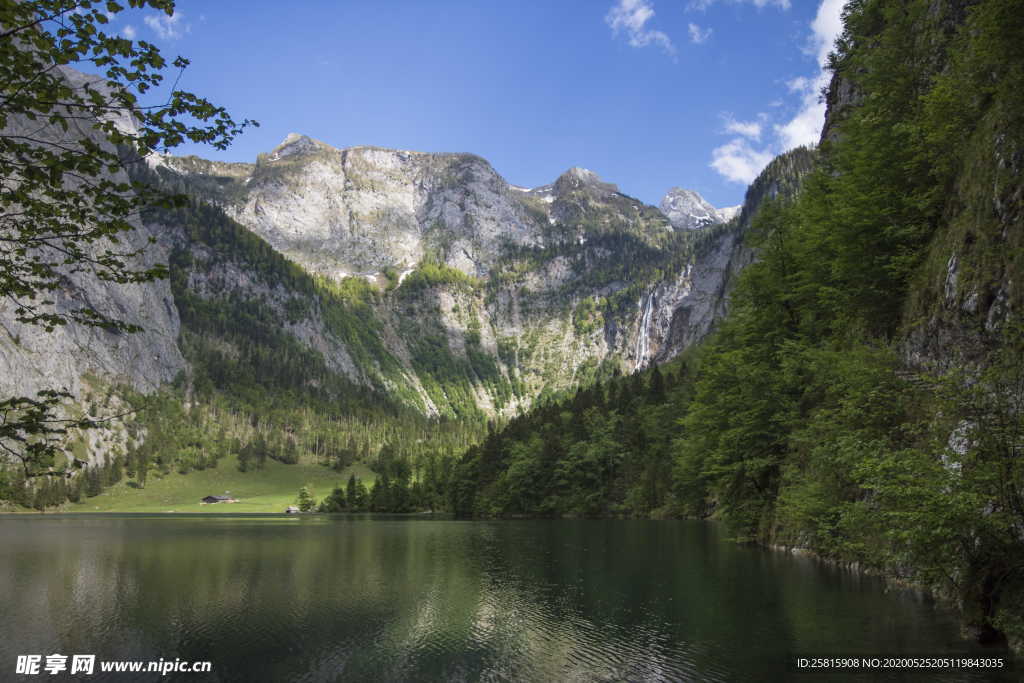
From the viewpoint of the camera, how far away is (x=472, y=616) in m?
28.0

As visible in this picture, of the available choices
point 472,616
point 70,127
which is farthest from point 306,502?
point 70,127

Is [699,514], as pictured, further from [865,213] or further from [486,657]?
[486,657]

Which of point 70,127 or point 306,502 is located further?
point 306,502

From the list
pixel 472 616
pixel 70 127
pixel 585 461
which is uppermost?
pixel 70 127

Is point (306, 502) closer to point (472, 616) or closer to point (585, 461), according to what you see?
point (585, 461)

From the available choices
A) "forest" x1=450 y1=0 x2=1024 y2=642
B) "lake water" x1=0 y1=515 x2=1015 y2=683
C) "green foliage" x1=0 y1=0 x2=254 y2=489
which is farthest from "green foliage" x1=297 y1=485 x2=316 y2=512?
"green foliage" x1=0 y1=0 x2=254 y2=489

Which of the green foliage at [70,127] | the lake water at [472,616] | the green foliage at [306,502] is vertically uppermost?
the green foliage at [70,127]

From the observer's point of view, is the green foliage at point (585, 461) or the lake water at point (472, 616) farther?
the green foliage at point (585, 461)

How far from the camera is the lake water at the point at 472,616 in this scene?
20000 mm

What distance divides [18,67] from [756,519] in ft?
Result: 167

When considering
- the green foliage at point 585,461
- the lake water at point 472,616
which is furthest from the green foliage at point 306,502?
the lake water at point 472,616

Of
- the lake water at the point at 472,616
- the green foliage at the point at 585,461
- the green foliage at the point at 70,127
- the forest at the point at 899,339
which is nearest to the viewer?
the green foliage at the point at 70,127

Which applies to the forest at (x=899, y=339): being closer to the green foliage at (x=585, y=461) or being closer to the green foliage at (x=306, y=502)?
the green foliage at (x=585, y=461)

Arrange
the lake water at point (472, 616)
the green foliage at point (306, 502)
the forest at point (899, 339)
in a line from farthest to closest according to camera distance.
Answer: the green foliage at point (306, 502) → the lake water at point (472, 616) → the forest at point (899, 339)
